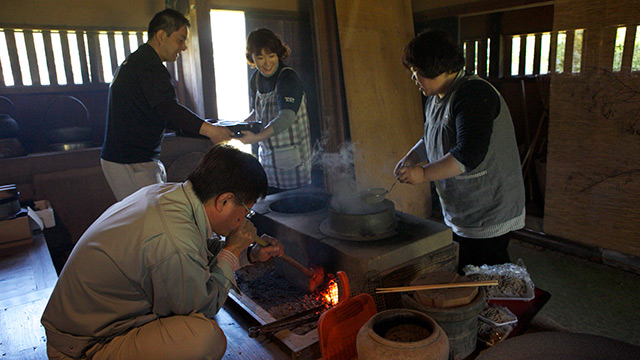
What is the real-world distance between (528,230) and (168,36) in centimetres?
414

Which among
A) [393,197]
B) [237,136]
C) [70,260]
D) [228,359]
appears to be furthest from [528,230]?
[70,260]

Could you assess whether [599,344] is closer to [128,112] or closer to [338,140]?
[128,112]

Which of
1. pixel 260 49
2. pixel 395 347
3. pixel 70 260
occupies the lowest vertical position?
pixel 395 347

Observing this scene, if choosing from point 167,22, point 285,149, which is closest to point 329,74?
point 285,149

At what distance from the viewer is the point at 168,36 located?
293 centimetres

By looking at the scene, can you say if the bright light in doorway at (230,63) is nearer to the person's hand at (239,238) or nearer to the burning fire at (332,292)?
the burning fire at (332,292)

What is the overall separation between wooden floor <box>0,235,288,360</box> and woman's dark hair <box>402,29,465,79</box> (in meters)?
1.64

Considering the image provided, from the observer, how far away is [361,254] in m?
2.08

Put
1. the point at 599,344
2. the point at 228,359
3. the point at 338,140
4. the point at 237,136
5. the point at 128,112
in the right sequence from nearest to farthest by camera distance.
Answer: the point at 599,344
the point at 228,359
the point at 128,112
the point at 237,136
the point at 338,140

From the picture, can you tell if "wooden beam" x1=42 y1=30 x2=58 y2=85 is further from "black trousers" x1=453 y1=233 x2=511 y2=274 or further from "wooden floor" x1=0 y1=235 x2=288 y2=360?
"black trousers" x1=453 y1=233 x2=511 y2=274

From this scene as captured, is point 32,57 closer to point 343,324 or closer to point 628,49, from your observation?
point 343,324

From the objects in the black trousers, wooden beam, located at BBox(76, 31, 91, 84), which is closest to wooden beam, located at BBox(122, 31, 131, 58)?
wooden beam, located at BBox(76, 31, 91, 84)

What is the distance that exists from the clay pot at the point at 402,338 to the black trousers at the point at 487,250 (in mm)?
1063

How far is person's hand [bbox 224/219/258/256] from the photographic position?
6.14 feet
